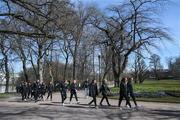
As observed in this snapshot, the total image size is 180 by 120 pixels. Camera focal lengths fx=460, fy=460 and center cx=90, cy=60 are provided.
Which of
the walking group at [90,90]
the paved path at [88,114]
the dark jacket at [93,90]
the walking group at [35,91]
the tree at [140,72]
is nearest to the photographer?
the paved path at [88,114]

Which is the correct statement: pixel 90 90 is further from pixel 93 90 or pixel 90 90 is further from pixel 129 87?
pixel 129 87

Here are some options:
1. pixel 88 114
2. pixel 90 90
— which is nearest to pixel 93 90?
pixel 90 90

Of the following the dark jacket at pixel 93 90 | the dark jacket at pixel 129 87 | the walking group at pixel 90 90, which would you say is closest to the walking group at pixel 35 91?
the walking group at pixel 90 90

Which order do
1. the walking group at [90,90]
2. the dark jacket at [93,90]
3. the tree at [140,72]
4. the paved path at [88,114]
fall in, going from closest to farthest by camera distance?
1. the paved path at [88,114]
2. the walking group at [90,90]
3. the dark jacket at [93,90]
4. the tree at [140,72]

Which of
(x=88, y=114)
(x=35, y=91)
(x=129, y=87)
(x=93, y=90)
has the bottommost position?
(x=88, y=114)

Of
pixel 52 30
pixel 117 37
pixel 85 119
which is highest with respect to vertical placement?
pixel 117 37

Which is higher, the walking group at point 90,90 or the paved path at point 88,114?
the walking group at point 90,90

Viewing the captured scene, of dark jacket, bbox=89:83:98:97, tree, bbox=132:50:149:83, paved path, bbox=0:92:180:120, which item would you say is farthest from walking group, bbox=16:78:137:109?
tree, bbox=132:50:149:83

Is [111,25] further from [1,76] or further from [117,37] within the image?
[1,76]

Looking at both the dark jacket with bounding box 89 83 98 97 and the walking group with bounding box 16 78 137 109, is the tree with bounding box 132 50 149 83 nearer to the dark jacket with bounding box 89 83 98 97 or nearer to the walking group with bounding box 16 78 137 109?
the walking group with bounding box 16 78 137 109

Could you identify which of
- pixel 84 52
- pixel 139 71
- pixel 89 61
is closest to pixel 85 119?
pixel 84 52

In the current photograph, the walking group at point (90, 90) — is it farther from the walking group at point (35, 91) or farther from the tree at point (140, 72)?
the tree at point (140, 72)

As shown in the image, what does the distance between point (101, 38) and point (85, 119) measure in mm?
41780

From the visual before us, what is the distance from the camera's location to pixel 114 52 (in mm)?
61969
